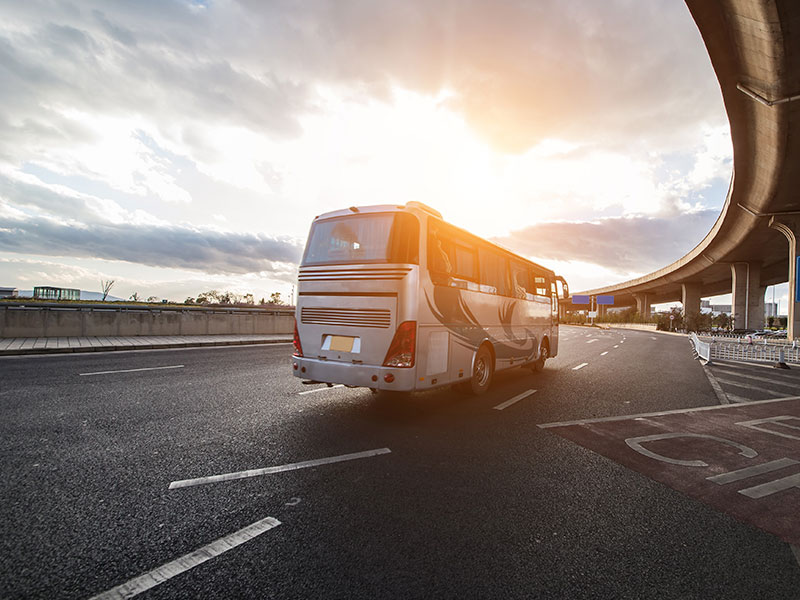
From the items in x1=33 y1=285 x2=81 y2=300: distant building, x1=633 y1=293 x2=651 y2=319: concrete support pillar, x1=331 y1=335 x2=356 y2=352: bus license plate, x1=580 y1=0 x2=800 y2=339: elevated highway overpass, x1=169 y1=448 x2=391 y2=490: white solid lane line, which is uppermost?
x1=580 y1=0 x2=800 y2=339: elevated highway overpass

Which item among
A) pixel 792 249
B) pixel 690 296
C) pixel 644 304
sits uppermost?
pixel 792 249

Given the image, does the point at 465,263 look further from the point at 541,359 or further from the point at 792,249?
the point at 792,249

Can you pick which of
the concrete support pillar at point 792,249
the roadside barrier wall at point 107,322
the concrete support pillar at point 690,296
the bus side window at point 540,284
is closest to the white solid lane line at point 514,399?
the bus side window at point 540,284

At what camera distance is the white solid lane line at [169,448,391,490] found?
3.69 m

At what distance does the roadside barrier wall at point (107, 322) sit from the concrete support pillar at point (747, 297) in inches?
2143

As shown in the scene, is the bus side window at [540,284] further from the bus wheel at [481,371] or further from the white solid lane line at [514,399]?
the bus wheel at [481,371]

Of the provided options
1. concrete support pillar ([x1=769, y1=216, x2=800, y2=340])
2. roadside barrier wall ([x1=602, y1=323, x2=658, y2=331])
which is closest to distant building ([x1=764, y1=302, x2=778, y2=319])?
roadside barrier wall ([x1=602, y1=323, x2=658, y2=331])

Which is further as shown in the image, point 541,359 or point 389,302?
point 541,359

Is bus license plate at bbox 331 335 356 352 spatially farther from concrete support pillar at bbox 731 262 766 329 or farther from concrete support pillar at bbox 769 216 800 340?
concrete support pillar at bbox 731 262 766 329

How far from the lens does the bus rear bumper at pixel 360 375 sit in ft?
19.1

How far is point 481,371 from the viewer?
26.9 feet

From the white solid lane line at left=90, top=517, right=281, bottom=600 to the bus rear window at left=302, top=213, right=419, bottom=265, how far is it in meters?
3.93

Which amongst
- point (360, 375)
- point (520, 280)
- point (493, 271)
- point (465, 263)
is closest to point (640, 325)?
point (520, 280)

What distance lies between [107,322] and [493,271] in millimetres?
16135
